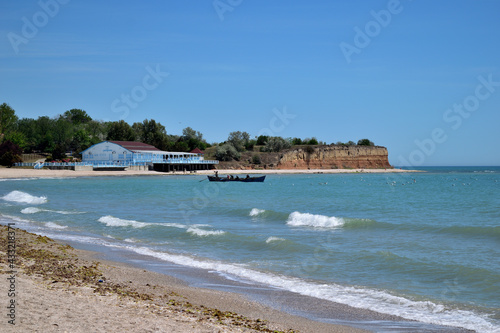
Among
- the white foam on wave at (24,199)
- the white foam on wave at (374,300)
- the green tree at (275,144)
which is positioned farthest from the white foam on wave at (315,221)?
the green tree at (275,144)

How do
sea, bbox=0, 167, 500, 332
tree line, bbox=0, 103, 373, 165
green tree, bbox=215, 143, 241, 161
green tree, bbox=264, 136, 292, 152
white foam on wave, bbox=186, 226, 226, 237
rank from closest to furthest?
sea, bbox=0, 167, 500, 332 → white foam on wave, bbox=186, 226, 226, 237 → tree line, bbox=0, 103, 373, 165 → green tree, bbox=215, 143, 241, 161 → green tree, bbox=264, 136, 292, 152

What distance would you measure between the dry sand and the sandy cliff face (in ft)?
383

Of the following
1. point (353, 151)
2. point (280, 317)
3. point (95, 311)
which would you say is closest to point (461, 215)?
point (280, 317)

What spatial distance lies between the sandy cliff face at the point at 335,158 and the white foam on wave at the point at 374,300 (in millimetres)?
115369

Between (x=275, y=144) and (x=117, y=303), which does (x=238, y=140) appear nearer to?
(x=275, y=144)

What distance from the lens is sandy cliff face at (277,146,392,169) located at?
133 meters

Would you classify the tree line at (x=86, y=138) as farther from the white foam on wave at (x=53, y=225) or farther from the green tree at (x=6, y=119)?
the white foam on wave at (x=53, y=225)

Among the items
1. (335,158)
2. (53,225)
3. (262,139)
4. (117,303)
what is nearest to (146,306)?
(117,303)

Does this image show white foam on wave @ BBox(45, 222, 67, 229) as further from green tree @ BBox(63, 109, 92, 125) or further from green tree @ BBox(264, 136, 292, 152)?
green tree @ BBox(63, 109, 92, 125)

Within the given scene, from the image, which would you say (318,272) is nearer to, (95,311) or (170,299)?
(170,299)

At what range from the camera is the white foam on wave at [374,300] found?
870 centimetres

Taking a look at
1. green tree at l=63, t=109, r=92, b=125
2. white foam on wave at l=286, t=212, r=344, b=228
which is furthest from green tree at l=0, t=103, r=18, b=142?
white foam on wave at l=286, t=212, r=344, b=228

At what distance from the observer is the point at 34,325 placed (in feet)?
20.2

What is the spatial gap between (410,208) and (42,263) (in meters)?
26.1
